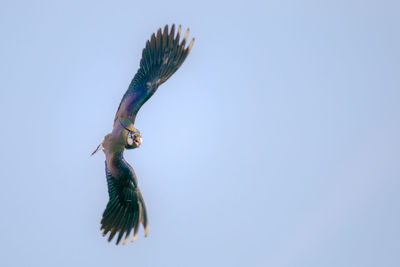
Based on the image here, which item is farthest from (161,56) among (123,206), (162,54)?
(123,206)

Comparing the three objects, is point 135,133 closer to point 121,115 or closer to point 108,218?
point 121,115

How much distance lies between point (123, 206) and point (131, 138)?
7.22 feet

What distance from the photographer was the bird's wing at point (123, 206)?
813 inches

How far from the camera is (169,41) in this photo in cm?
2200

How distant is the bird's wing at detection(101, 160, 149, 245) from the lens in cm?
2066

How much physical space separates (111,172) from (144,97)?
2.59 m

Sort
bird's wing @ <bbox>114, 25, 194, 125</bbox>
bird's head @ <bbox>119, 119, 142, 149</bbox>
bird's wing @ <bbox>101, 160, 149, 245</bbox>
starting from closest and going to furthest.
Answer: bird's head @ <bbox>119, 119, 142, 149</bbox>
bird's wing @ <bbox>101, 160, 149, 245</bbox>
bird's wing @ <bbox>114, 25, 194, 125</bbox>

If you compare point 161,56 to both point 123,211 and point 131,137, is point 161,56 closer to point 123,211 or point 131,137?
point 131,137

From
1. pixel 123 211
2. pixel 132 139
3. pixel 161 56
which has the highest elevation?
pixel 161 56

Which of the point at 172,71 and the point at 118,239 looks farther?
the point at 172,71

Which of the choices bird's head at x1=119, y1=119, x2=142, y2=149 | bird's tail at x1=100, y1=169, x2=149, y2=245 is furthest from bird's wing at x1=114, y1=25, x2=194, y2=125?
bird's tail at x1=100, y1=169, x2=149, y2=245

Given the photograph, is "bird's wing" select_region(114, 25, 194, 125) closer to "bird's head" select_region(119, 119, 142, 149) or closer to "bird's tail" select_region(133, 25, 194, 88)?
"bird's tail" select_region(133, 25, 194, 88)

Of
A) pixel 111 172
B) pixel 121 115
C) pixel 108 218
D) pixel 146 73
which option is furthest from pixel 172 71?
pixel 108 218

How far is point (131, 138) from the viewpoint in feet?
67.3
